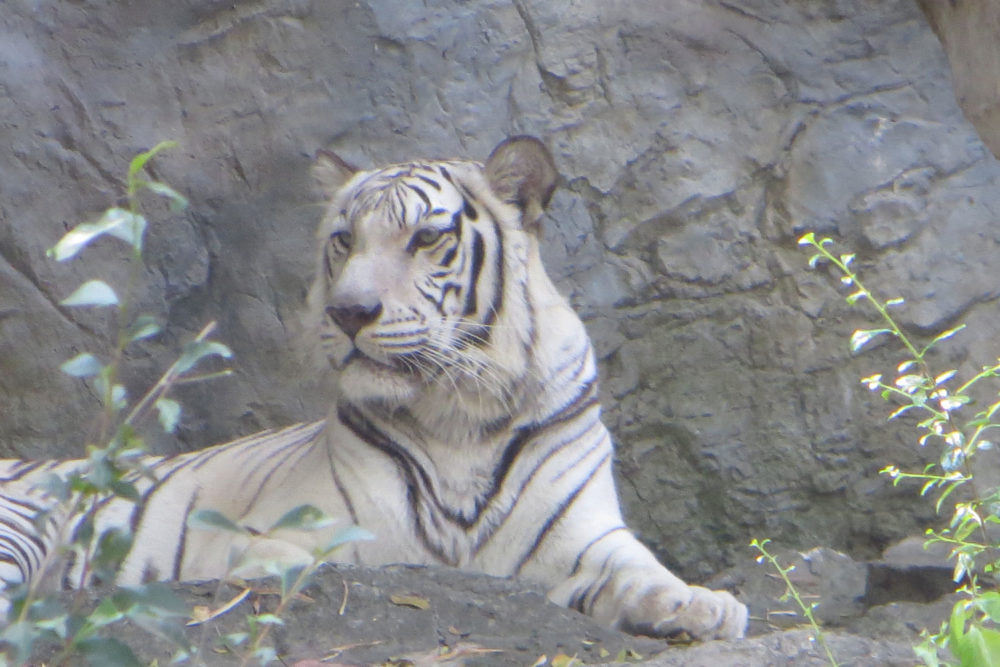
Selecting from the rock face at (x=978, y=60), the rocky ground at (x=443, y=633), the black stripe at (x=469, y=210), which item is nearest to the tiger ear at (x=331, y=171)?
the black stripe at (x=469, y=210)

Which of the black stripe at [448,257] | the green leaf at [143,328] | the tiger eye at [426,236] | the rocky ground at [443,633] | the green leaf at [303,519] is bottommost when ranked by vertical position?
the rocky ground at [443,633]

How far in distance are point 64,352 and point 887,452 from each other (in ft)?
10.6

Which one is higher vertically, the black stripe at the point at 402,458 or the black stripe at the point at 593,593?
the black stripe at the point at 402,458

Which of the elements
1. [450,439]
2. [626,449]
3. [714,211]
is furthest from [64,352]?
[714,211]

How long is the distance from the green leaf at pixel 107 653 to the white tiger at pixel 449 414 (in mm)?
2009

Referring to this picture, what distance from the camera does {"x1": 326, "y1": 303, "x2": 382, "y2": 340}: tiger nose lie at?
353 centimetres

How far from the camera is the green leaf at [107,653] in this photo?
53.6 inches

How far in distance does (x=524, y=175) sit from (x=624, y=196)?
103 cm

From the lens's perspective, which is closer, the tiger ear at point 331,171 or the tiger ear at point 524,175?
the tiger ear at point 524,175

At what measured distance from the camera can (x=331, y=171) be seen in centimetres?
426

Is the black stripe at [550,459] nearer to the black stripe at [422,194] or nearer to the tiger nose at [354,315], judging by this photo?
the tiger nose at [354,315]

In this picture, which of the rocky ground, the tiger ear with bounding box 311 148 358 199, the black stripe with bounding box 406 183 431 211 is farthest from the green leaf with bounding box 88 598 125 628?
the tiger ear with bounding box 311 148 358 199

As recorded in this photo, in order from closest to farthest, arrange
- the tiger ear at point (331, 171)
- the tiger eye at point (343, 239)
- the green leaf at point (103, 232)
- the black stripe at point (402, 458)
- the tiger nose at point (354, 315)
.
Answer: the green leaf at point (103, 232), the tiger nose at point (354, 315), the black stripe at point (402, 458), the tiger eye at point (343, 239), the tiger ear at point (331, 171)

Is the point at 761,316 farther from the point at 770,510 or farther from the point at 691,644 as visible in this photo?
the point at 691,644
